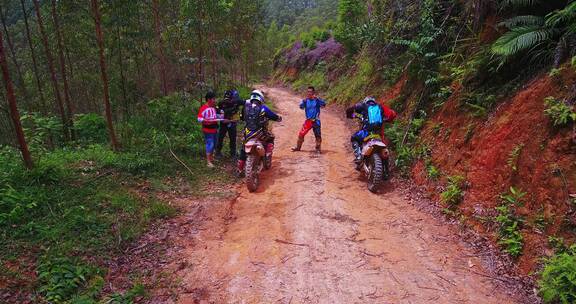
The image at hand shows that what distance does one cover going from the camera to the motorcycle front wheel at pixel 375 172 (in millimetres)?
6977

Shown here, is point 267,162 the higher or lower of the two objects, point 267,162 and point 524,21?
the lower

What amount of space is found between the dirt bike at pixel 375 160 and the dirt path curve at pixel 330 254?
311mm

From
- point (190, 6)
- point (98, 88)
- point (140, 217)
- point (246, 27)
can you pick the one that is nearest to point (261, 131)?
point (140, 217)

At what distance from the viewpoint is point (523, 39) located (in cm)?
577

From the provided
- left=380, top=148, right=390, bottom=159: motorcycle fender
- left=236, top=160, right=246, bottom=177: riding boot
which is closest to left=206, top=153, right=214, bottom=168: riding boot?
left=236, top=160, right=246, bottom=177: riding boot

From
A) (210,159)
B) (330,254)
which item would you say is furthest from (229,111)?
(330,254)

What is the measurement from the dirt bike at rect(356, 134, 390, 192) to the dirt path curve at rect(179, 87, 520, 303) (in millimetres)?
311

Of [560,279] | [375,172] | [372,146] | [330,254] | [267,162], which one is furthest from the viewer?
[267,162]

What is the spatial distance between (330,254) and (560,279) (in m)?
2.51

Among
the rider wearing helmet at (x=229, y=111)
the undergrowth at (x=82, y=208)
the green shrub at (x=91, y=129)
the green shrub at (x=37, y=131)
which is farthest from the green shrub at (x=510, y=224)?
the green shrub at (x=91, y=129)

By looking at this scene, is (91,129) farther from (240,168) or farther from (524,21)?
(524,21)

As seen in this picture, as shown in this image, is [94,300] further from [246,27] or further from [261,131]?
[246,27]

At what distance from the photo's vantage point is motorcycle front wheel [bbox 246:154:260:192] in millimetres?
7164

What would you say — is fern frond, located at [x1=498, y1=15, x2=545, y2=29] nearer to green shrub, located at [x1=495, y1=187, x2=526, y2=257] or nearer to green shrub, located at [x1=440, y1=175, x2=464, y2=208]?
green shrub, located at [x1=440, y1=175, x2=464, y2=208]
